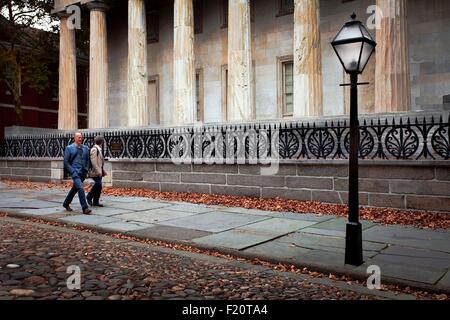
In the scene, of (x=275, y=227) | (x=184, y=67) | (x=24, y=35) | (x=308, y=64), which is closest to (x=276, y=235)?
(x=275, y=227)

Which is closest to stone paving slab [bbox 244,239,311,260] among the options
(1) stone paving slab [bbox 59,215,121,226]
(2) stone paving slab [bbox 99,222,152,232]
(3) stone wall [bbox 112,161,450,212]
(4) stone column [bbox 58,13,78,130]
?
(2) stone paving slab [bbox 99,222,152,232]

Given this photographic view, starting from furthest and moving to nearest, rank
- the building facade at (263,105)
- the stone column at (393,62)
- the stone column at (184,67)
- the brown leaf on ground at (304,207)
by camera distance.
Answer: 1. the stone column at (184,67)
2. the stone column at (393,62)
3. the building facade at (263,105)
4. the brown leaf on ground at (304,207)

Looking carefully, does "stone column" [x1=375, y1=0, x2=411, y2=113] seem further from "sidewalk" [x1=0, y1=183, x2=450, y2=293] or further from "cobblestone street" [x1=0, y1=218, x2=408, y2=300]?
"cobblestone street" [x1=0, y1=218, x2=408, y2=300]

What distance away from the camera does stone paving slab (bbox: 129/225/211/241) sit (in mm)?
7426

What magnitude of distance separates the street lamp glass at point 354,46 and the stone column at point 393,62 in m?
7.55

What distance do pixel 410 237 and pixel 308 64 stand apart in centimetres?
838

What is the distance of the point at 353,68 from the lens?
19.5 feet

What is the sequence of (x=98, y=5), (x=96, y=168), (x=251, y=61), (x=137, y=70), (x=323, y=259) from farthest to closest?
1. (x=98, y=5)
2. (x=137, y=70)
3. (x=251, y=61)
4. (x=96, y=168)
5. (x=323, y=259)

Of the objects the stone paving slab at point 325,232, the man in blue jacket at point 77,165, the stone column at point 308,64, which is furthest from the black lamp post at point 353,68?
the stone column at point 308,64

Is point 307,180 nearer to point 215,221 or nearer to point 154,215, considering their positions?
point 215,221

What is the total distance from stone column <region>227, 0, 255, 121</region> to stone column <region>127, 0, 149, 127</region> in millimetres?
4764

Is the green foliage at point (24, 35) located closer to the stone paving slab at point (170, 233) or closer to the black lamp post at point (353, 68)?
the stone paving slab at point (170, 233)

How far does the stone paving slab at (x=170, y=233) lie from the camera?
743 cm
